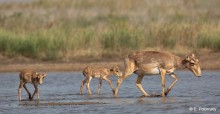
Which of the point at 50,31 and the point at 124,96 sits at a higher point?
the point at 50,31

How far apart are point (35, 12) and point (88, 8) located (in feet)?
10.6

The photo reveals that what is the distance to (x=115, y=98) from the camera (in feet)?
A: 59.1

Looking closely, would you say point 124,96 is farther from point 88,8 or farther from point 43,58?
point 88,8

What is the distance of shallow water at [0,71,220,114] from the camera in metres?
16.0

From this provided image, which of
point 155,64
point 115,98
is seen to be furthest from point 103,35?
point 115,98

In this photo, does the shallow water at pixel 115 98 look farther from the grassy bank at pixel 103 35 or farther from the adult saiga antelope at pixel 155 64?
the grassy bank at pixel 103 35

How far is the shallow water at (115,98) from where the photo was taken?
15961 mm

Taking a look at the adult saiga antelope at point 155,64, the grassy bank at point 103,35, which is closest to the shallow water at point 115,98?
the adult saiga antelope at point 155,64

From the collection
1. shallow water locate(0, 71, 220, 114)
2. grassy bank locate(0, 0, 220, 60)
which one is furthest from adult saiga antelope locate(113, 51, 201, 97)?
grassy bank locate(0, 0, 220, 60)

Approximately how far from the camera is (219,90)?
19.2 m

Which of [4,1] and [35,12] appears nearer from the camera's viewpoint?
[35,12]

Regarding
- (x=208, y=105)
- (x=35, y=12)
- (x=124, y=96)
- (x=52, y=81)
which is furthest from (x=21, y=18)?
(x=208, y=105)

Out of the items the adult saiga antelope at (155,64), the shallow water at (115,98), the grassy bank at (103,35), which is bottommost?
the shallow water at (115,98)

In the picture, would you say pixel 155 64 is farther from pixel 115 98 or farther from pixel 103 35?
pixel 103 35
